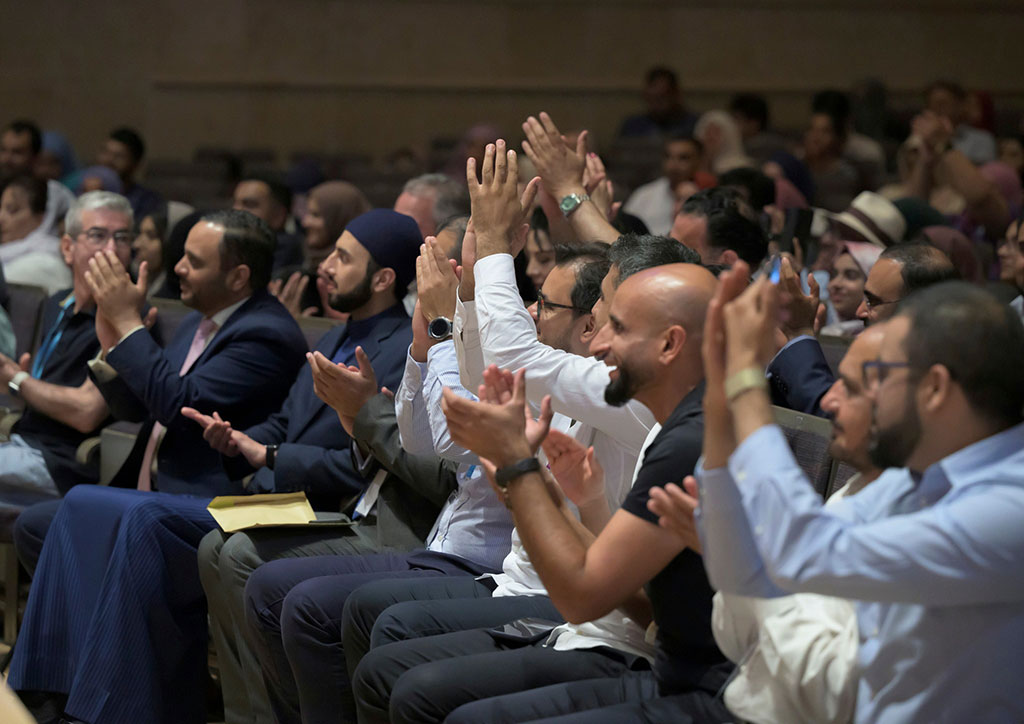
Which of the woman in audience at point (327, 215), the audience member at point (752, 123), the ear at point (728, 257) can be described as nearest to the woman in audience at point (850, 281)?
the ear at point (728, 257)

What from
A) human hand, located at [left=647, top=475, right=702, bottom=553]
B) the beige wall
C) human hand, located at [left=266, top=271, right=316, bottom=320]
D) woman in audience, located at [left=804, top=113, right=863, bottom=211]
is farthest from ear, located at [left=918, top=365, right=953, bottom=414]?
the beige wall

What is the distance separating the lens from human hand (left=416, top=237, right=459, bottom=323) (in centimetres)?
316

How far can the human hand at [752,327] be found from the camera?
177 cm

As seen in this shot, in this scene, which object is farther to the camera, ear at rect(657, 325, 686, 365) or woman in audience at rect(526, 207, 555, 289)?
woman in audience at rect(526, 207, 555, 289)

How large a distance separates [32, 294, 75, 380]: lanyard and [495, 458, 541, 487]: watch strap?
2.64m

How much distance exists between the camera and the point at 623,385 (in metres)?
2.32

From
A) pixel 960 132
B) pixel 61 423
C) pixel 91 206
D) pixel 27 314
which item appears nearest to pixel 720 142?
pixel 960 132

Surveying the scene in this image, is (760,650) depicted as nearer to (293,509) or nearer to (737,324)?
(737,324)

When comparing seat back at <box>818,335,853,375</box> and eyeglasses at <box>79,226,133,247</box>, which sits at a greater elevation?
eyeglasses at <box>79,226,133,247</box>

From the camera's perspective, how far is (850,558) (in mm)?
1713

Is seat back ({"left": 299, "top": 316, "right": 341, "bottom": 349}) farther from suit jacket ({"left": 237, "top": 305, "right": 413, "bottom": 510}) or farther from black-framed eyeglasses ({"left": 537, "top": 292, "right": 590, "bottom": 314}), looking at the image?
black-framed eyeglasses ({"left": 537, "top": 292, "right": 590, "bottom": 314})

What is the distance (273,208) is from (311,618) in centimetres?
383

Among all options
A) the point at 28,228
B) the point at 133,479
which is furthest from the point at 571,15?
the point at 133,479

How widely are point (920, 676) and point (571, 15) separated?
9.73 metres
